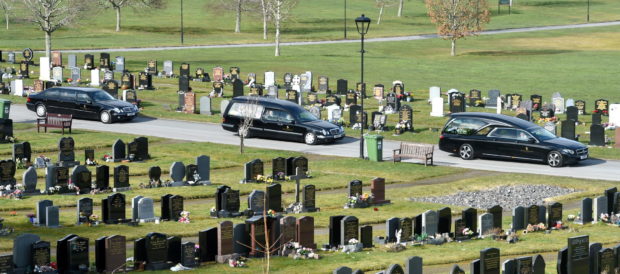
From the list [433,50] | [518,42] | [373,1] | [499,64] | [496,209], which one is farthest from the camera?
[373,1]

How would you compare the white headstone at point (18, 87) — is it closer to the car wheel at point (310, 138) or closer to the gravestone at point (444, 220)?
the car wheel at point (310, 138)

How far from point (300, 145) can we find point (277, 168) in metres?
8.21

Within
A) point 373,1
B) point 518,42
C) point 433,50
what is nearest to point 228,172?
point 433,50

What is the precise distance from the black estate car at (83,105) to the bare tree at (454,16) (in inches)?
1691

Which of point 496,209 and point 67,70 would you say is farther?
point 67,70

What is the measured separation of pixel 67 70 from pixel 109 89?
448 inches

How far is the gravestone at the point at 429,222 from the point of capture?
27703 mm

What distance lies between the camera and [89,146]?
43.1m

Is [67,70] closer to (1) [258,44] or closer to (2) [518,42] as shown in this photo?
(1) [258,44]

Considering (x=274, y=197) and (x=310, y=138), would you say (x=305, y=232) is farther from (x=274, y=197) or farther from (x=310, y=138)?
(x=310, y=138)

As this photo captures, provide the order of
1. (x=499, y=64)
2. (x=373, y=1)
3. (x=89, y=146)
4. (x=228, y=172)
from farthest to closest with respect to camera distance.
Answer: (x=373, y=1)
(x=499, y=64)
(x=89, y=146)
(x=228, y=172)

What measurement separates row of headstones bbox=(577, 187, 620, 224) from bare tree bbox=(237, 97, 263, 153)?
50.1 ft

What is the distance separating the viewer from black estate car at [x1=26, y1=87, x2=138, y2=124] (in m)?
49.0

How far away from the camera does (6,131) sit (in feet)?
141
